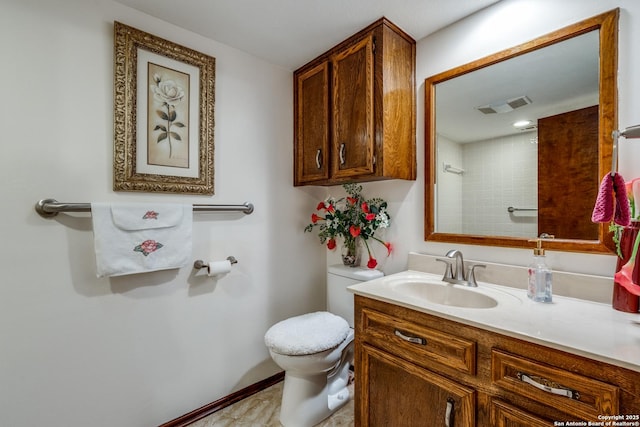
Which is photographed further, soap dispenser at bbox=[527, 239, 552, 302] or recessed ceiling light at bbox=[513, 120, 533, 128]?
recessed ceiling light at bbox=[513, 120, 533, 128]

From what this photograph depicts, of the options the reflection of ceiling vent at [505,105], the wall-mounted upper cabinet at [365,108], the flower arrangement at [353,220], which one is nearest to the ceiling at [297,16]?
the wall-mounted upper cabinet at [365,108]

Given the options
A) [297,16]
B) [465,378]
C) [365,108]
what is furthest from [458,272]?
[297,16]

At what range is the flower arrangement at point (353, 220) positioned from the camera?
1.76 metres

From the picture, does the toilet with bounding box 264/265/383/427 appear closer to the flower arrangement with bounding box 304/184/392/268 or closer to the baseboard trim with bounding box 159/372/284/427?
the flower arrangement with bounding box 304/184/392/268

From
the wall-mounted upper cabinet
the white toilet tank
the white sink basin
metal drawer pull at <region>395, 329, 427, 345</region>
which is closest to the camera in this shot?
metal drawer pull at <region>395, 329, 427, 345</region>

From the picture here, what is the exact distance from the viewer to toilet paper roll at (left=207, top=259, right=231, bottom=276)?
61.6 inches

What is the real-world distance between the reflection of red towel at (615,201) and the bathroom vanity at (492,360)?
1.08 ft

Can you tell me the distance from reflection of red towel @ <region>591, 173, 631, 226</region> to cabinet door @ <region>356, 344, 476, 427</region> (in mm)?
700

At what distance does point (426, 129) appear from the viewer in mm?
1591

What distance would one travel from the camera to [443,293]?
1.38 m

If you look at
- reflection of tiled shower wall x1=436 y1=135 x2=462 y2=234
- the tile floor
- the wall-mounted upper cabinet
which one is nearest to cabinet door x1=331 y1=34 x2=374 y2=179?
the wall-mounted upper cabinet

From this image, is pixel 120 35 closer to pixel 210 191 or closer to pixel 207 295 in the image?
pixel 210 191

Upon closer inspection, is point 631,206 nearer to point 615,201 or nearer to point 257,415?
point 615,201

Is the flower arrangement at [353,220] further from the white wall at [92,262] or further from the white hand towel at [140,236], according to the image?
the white hand towel at [140,236]
